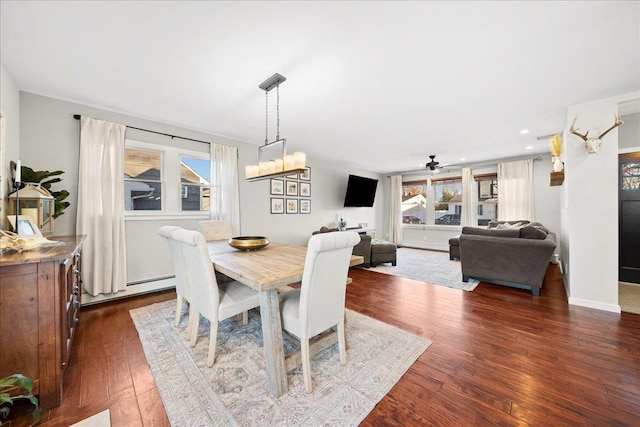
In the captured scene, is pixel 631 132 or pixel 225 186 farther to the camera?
pixel 225 186

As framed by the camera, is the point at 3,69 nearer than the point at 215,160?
Yes

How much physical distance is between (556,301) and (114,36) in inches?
210

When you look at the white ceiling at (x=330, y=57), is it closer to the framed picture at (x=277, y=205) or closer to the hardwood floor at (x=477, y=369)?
the framed picture at (x=277, y=205)

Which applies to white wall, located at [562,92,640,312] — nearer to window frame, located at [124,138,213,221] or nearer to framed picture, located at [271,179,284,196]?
framed picture, located at [271,179,284,196]

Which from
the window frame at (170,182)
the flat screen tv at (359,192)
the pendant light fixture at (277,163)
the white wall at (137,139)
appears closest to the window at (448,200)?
the flat screen tv at (359,192)

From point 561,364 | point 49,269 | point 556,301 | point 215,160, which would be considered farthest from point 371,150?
point 49,269

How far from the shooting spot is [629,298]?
3125 millimetres

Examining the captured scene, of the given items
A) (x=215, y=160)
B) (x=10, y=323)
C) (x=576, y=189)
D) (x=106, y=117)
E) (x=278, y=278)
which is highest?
(x=106, y=117)

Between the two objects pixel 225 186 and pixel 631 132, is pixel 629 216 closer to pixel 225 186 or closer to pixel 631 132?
pixel 631 132

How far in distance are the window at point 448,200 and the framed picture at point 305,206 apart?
13.4ft

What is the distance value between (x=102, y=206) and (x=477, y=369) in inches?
167

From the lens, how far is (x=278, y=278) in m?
1.52

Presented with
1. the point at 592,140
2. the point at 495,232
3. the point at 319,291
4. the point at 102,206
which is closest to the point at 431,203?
the point at 495,232

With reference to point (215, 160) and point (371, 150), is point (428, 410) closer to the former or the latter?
point (215, 160)
